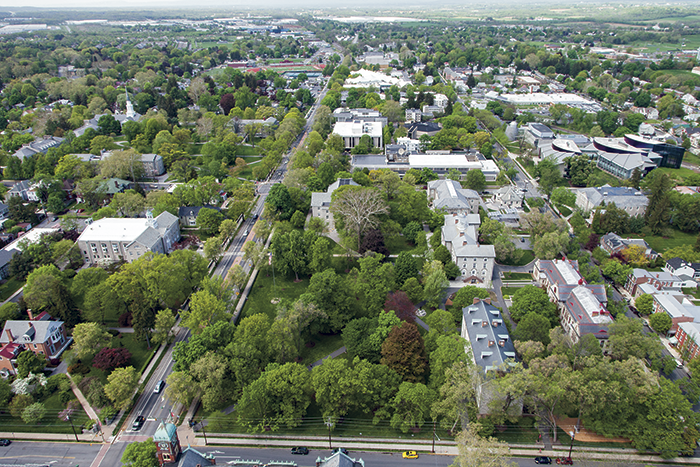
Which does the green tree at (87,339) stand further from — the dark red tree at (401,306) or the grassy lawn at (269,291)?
the dark red tree at (401,306)

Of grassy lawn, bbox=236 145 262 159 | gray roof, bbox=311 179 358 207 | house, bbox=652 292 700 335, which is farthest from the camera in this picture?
grassy lawn, bbox=236 145 262 159

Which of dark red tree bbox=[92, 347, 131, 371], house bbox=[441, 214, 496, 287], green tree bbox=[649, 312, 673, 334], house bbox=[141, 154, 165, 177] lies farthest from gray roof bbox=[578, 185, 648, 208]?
house bbox=[141, 154, 165, 177]

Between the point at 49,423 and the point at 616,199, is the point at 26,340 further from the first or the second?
the point at 616,199

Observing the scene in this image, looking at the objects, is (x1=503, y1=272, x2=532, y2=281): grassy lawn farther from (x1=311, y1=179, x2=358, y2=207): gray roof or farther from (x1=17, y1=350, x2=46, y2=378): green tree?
(x1=17, y1=350, x2=46, y2=378): green tree

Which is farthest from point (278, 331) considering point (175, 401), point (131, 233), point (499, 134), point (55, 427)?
point (499, 134)

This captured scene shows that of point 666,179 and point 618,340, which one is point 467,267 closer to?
point 618,340

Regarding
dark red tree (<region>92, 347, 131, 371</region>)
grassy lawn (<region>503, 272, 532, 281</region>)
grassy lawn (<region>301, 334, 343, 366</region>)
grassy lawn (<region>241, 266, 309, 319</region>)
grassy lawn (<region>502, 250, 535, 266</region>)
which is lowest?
grassy lawn (<region>502, 250, 535, 266</region>)

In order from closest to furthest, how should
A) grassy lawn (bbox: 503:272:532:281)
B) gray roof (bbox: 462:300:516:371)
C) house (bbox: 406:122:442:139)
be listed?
gray roof (bbox: 462:300:516:371)
grassy lawn (bbox: 503:272:532:281)
house (bbox: 406:122:442:139)
